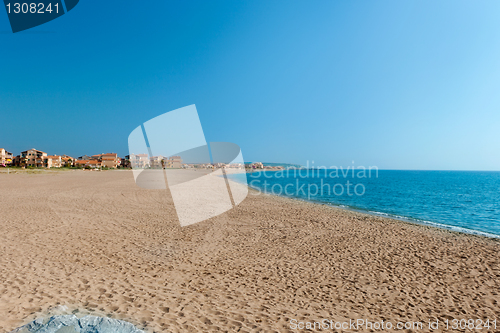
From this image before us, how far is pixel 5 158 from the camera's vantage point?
7262 centimetres

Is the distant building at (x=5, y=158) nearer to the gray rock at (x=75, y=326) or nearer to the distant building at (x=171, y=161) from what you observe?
the distant building at (x=171, y=161)

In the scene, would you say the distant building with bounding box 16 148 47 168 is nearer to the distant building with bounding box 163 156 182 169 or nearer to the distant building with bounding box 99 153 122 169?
the distant building with bounding box 99 153 122 169

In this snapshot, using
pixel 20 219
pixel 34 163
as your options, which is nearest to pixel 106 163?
pixel 34 163

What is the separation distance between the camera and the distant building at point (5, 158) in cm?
6950

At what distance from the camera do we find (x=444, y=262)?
23.6 feet

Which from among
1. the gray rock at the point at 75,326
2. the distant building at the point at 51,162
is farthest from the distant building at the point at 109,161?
the gray rock at the point at 75,326

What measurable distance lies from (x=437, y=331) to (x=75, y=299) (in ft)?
19.7

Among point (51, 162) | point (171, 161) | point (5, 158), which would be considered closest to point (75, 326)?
point (171, 161)

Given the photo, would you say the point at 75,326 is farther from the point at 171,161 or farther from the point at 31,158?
the point at 31,158

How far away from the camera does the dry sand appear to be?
411 cm

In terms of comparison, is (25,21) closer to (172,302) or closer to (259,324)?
(172,302)

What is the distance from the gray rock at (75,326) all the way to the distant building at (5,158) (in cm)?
9088

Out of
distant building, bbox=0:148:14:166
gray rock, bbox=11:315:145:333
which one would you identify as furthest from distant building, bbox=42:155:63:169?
gray rock, bbox=11:315:145:333

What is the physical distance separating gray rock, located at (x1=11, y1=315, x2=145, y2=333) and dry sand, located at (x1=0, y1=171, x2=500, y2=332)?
0.42 metres
